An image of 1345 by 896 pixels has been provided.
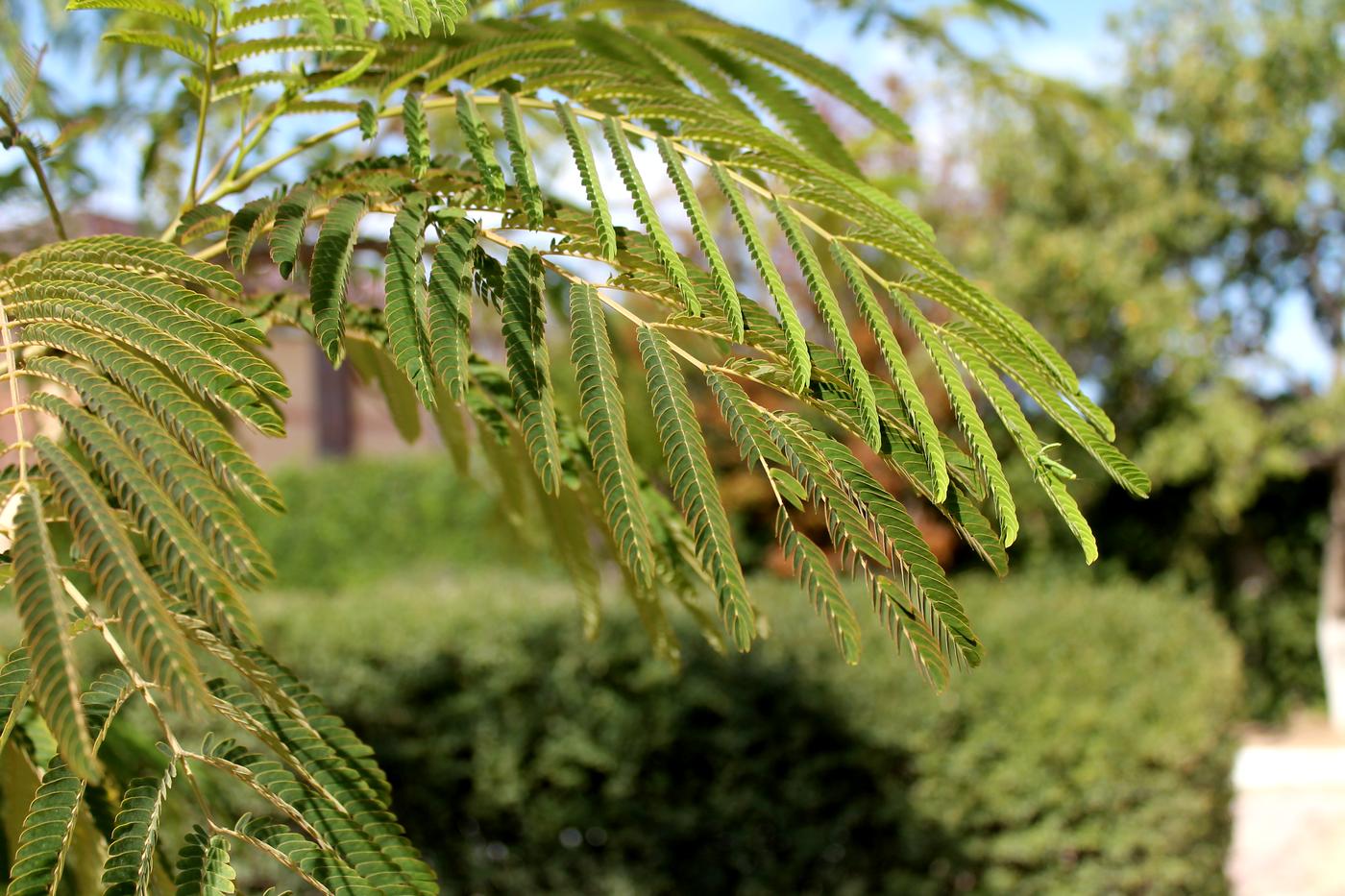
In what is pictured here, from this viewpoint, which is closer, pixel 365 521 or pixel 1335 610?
pixel 1335 610

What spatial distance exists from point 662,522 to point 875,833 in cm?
314

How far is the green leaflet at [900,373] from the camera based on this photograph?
1.17 meters

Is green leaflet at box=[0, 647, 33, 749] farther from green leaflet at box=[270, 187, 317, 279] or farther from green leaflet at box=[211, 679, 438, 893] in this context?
green leaflet at box=[270, 187, 317, 279]

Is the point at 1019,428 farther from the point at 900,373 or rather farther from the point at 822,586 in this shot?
the point at 822,586

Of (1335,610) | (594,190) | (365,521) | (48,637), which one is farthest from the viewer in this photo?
(365,521)

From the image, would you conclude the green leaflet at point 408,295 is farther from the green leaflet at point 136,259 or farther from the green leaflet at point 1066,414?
A: the green leaflet at point 1066,414

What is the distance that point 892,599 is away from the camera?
1.14 m

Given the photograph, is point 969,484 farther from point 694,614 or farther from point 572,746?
point 572,746

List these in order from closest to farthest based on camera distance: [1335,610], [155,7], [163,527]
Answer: [163,527] < [155,7] < [1335,610]

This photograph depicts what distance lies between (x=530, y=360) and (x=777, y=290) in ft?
0.88

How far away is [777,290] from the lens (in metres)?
1.22

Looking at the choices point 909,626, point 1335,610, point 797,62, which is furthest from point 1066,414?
point 1335,610

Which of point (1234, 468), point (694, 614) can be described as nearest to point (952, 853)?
point (694, 614)

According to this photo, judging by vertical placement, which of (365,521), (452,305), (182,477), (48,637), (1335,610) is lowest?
(48,637)
